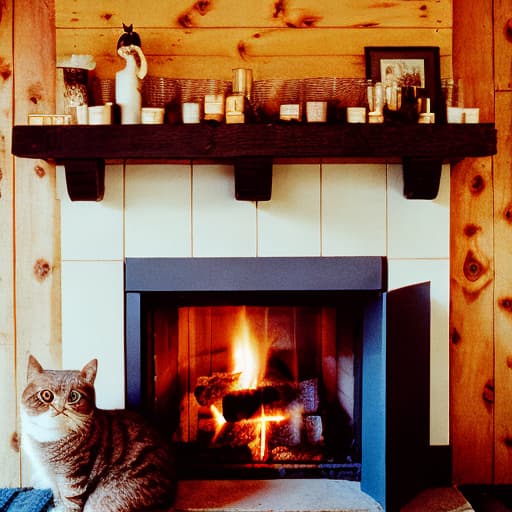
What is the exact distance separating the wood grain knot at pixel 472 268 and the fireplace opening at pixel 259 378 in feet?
1.25

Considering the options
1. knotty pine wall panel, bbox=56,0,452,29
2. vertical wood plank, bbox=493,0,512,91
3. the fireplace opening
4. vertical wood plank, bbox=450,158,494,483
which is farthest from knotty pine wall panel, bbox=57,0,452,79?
the fireplace opening

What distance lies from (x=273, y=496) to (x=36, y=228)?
1146 mm

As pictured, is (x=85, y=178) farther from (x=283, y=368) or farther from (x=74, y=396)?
(x=283, y=368)

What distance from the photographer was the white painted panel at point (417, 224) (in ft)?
6.08

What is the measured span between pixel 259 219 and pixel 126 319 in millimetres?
530

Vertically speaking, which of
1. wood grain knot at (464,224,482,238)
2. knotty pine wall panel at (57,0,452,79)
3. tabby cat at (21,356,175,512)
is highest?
knotty pine wall panel at (57,0,452,79)

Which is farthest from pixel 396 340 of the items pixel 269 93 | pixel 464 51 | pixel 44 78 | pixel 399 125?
pixel 44 78

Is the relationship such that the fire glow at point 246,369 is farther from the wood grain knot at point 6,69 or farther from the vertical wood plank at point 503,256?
the wood grain knot at point 6,69

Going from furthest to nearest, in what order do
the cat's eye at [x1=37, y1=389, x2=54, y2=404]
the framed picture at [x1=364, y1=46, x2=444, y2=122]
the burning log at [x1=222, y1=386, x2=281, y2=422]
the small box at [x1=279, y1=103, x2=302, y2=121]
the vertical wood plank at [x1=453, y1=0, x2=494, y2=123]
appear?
1. the burning log at [x1=222, y1=386, x2=281, y2=422]
2. the vertical wood plank at [x1=453, y1=0, x2=494, y2=123]
3. the framed picture at [x1=364, y1=46, x2=444, y2=122]
4. the small box at [x1=279, y1=103, x2=302, y2=121]
5. the cat's eye at [x1=37, y1=389, x2=54, y2=404]

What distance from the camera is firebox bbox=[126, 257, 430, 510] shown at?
5.66 feet

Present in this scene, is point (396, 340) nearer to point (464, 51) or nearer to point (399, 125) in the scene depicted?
point (399, 125)

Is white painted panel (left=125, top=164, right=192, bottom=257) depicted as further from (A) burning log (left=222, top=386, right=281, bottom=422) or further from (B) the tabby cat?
(A) burning log (left=222, top=386, right=281, bottom=422)

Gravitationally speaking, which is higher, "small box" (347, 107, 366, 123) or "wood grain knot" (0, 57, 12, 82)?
"wood grain knot" (0, 57, 12, 82)

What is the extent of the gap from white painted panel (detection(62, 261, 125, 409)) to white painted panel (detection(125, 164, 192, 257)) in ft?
0.36
